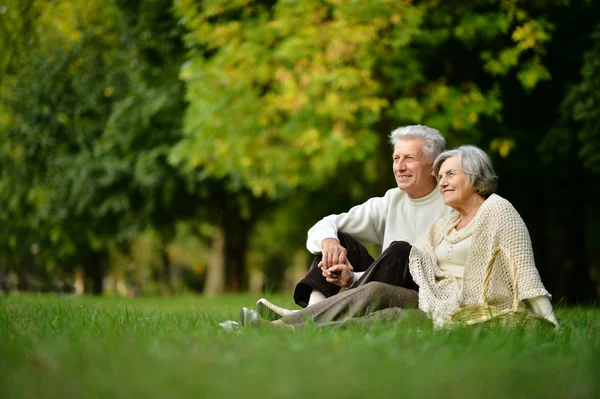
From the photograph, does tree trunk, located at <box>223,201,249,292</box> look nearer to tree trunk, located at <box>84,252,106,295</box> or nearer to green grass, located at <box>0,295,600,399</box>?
tree trunk, located at <box>84,252,106,295</box>

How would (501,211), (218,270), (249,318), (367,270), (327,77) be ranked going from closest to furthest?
(249,318), (501,211), (367,270), (327,77), (218,270)

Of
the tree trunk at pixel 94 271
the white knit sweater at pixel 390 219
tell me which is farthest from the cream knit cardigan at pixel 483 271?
the tree trunk at pixel 94 271

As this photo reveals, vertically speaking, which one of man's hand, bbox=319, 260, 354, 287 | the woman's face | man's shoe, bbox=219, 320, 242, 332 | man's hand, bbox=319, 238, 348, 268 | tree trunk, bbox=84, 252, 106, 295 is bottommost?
tree trunk, bbox=84, 252, 106, 295

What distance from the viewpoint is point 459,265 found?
5.23m

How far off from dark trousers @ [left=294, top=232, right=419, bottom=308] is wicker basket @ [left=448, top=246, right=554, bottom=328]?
0.59 m

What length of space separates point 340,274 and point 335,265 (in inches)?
3.9

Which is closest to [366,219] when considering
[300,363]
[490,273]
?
[490,273]

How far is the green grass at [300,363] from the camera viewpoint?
2.82m

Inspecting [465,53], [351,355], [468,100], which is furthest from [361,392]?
[465,53]

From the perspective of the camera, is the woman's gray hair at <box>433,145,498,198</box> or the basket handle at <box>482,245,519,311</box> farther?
the woman's gray hair at <box>433,145,498,198</box>

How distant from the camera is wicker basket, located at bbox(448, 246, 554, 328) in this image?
15.1 feet

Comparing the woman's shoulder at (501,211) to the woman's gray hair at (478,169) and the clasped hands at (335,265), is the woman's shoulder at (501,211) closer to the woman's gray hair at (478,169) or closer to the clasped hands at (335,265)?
the woman's gray hair at (478,169)

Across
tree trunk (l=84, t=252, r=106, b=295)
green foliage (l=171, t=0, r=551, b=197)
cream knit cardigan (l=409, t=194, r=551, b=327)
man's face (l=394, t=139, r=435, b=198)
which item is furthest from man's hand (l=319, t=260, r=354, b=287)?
tree trunk (l=84, t=252, r=106, b=295)

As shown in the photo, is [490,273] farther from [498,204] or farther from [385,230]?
[385,230]
